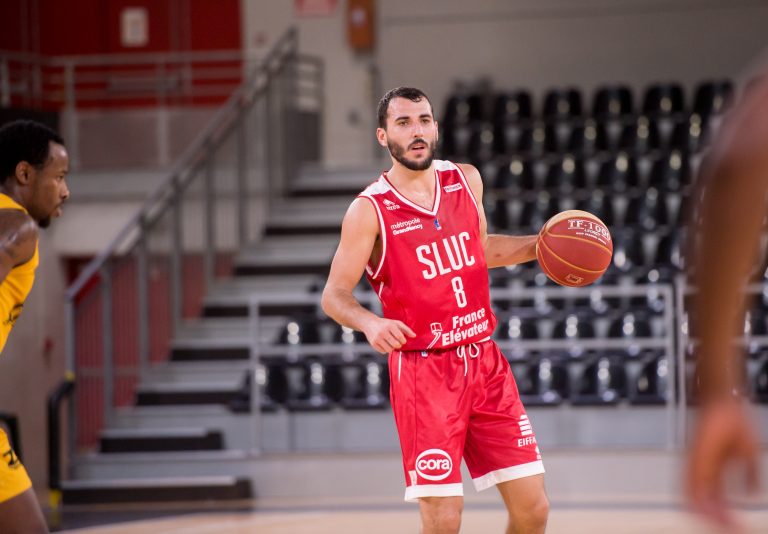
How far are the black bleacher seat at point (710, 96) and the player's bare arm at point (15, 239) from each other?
29.6 feet

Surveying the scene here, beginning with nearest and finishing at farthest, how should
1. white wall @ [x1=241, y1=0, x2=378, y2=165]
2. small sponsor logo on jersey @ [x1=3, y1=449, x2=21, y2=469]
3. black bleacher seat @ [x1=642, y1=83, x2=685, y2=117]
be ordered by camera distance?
small sponsor logo on jersey @ [x1=3, y1=449, x2=21, y2=469] < black bleacher seat @ [x1=642, y1=83, x2=685, y2=117] < white wall @ [x1=241, y1=0, x2=378, y2=165]

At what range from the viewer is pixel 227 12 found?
45.4ft

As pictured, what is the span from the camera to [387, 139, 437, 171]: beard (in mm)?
4055

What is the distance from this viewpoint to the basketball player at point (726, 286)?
107cm

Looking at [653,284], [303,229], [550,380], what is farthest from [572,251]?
[303,229]

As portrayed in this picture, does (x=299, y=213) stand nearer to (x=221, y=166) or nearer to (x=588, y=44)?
(x=221, y=166)

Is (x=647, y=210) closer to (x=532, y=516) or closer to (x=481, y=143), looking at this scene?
(x=481, y=143)

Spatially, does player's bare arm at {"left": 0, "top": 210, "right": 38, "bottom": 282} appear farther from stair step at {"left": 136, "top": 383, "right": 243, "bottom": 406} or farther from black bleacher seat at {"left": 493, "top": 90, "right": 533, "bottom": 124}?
black bleacher seat at {"left": 493, "top": 90, "right": 533, "bottom": 124}

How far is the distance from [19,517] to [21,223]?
30.1 inches

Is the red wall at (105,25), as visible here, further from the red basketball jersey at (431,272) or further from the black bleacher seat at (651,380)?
the red basketball jersey at (431,272)

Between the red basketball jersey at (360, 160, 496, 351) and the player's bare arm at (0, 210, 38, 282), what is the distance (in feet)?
4.11

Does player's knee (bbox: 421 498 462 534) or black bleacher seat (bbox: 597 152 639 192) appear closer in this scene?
player's knee (bbox: 421 498 462 534)

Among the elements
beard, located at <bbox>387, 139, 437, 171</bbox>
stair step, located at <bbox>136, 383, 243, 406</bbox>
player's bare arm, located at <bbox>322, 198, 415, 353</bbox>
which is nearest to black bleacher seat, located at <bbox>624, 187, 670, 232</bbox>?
stair step, located at <bbox>136, 383, 243, 406</bbox>

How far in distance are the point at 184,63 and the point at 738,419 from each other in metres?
13.1
